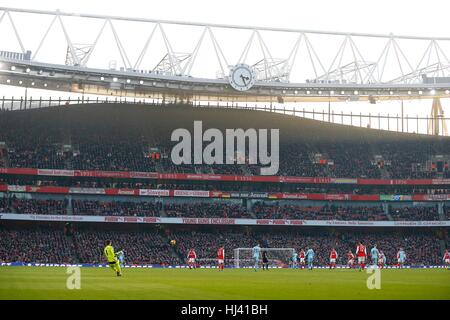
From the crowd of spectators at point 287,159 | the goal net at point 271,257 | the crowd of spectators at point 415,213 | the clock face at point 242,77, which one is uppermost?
the clock face at point 242,77

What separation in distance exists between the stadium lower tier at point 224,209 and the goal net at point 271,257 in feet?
28.3

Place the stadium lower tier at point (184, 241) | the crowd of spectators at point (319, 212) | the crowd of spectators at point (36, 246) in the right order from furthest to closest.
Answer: the crowd of spectators at point (319, 212) → the stadium lower tier at point (184, 241) → the crowd of spectators at point (36, 246)

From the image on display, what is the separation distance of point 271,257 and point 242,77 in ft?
57.2

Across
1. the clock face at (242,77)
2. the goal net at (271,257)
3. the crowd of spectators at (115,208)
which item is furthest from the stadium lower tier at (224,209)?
the clock face at (242,77)

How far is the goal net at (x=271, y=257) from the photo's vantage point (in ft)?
197

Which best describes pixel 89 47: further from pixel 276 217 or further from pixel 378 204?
pixel 378 204

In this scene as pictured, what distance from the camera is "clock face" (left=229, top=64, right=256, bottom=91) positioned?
62.7 m

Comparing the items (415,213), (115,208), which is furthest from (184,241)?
(415,213)

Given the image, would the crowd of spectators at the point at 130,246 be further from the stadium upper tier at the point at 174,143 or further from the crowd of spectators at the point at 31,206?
the stadium upper tier at the point at 174,143

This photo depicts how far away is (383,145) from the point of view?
273 feet

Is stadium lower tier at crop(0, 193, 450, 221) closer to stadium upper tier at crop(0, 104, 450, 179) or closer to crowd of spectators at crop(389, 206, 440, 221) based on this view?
crowd of spectators at crop(389, 206, 440, 221)

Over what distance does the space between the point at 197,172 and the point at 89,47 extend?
2093 centimetres
